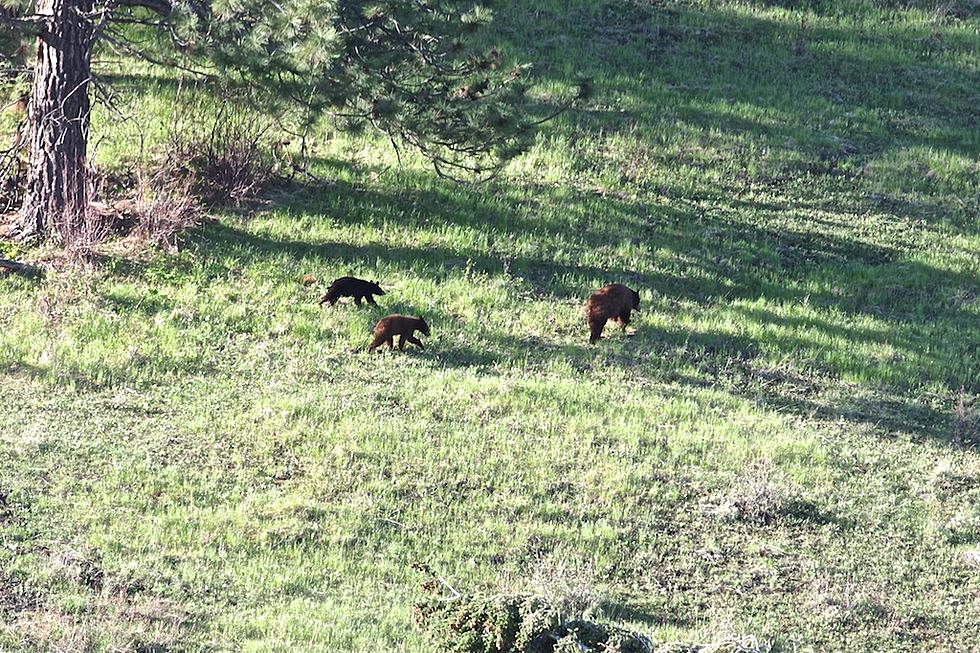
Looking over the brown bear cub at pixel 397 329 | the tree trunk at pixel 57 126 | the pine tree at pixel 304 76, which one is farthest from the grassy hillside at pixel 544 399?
the pine tree at pixel 304 76

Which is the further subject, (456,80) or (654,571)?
(456,80)

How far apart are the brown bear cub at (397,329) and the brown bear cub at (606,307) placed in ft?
5.12

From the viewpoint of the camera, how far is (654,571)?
33.3 ft

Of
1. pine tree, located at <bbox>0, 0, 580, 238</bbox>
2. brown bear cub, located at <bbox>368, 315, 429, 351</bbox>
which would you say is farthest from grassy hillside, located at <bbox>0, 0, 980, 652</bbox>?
pine tree, located at <bbox>0, 0, 580, 238</bbox>

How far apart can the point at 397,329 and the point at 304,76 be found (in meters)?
2.59

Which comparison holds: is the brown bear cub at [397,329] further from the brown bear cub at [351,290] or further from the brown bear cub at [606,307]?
the brown bear cub at [606,307]

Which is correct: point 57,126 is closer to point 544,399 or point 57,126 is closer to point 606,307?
point 606,307

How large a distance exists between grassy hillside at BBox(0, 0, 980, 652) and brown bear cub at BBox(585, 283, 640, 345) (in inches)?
11.0

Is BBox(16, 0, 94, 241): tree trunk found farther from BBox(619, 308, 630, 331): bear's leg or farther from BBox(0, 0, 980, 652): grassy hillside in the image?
BBox(619, 308, 630, 331): bear's leg

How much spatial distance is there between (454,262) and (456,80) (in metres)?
1.89

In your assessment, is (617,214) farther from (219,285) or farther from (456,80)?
(219,285)

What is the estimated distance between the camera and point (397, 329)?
12.8 m

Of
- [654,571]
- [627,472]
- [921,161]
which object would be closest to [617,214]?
[921,161]

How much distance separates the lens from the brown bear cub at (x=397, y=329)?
1280 cm
